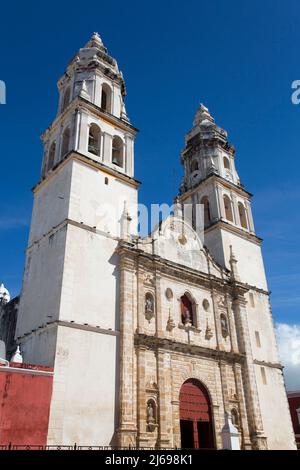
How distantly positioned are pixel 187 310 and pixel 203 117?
1902 cm

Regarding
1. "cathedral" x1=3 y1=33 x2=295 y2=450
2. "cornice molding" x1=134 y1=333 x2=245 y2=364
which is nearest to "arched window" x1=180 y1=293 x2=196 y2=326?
"cathedral" x1=3 y1=33 x2=295 y2=450

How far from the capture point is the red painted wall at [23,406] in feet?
45.6

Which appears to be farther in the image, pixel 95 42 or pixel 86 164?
pixel 95 42

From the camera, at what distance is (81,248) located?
1950 cm

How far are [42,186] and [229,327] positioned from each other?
43.8ft

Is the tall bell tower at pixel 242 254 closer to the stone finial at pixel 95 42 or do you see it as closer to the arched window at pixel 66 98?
the stone finial at pixel 95 42

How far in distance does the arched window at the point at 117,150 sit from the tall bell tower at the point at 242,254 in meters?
7.97

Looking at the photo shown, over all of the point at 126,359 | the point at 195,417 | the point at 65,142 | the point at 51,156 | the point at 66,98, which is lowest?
the point at 195,417

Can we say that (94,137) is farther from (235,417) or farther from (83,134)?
(235,417)

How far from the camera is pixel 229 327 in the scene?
24.2m

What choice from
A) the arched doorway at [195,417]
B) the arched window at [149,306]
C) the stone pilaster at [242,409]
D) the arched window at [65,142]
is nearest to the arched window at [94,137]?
the arched window at [65,142]

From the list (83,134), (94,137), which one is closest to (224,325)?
(94,137)

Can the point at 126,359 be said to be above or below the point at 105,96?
below
